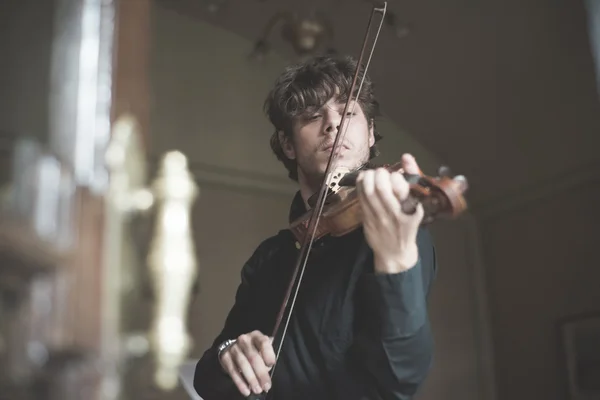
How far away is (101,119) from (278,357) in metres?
0.34

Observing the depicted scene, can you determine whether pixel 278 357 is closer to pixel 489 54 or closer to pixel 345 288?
pixel 345 288

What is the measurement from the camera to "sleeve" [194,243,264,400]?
2.43ft

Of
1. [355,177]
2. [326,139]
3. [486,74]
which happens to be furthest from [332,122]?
[486,74]

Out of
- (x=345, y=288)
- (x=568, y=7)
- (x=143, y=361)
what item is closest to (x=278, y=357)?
(x=345, y=288)

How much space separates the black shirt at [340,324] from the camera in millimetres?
640

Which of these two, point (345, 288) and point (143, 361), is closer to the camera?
point (143, 361)

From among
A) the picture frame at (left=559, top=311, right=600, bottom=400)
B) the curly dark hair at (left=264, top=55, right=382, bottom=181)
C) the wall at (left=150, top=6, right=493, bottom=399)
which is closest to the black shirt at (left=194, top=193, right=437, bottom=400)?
the curly dark hair at (left=264, top=55, right=382, bottom=181)

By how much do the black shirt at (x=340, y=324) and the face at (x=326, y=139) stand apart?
0.05m

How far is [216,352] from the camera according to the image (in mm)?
765

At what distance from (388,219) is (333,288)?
0.14 metres

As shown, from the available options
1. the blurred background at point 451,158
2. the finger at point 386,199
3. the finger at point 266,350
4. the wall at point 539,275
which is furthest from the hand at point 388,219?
the wall at point 539,275

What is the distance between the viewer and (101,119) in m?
0.48

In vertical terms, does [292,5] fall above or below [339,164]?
above

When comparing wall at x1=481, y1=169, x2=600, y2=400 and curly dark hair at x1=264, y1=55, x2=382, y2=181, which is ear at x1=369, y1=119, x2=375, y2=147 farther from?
wall at x1=481, y1=169, x2=600, y2=400
